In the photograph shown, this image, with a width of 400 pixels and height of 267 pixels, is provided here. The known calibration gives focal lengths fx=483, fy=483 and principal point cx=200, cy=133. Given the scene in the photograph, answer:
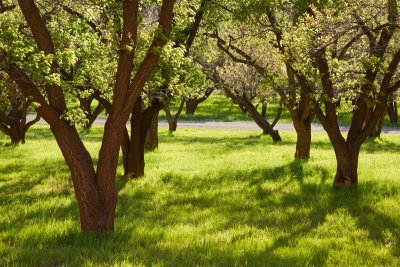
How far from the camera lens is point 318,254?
7594mm

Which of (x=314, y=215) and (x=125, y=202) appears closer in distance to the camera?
(x=314, y=215)

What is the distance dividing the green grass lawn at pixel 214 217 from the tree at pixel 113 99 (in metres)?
0.60

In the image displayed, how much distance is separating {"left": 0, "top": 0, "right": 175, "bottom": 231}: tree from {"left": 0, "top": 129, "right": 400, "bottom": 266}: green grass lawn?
60 centimetres

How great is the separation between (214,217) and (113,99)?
376cm

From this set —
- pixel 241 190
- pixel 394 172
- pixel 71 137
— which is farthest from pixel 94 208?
pixel 394 172

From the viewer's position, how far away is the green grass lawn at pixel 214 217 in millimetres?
7329

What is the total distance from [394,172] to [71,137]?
1093 cm

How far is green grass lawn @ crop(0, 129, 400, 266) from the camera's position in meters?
7.33

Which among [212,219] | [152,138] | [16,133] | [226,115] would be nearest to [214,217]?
[212,219]

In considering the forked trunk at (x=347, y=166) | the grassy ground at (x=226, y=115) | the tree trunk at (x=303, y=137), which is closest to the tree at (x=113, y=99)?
the forked trunk at (x=347, y=166)

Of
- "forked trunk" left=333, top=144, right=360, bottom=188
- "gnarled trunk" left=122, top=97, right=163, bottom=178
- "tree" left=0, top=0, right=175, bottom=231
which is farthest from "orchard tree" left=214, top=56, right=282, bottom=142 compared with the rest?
"tree" left=0, top=0, right=175, bottom=231

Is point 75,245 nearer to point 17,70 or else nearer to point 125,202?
point 17,70

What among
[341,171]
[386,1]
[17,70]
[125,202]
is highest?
[386,1]

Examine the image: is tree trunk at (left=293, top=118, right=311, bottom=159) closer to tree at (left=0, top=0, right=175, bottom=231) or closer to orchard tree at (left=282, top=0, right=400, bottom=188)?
orchard tree at (left=282, top=0, right=400, bottom=188)
